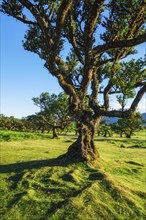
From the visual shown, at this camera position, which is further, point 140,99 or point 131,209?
point 140,99

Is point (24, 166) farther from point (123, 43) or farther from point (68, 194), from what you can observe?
point (123, 43)

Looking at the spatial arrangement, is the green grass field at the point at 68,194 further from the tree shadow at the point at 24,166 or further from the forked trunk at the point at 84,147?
the forked trunk at the point at 84,147

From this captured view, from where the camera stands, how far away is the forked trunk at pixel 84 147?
2159 centimetres

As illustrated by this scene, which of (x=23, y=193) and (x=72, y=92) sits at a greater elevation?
(x=72, y=92)

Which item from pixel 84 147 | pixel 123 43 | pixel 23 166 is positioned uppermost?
pixel 123 43

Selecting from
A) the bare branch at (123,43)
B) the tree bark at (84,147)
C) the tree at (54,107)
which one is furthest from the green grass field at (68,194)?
the tree at (54,107)

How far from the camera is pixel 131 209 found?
1364 centimetres

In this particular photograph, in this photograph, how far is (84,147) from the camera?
21.9 metres

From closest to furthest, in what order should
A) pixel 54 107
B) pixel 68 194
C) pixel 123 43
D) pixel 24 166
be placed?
1. pixel 68 194
2. pixel 123 43
3. pixel 24 166
4. pixel 54 107

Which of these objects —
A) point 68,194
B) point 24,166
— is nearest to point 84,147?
point 24,166

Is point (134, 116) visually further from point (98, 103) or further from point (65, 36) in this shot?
point (65, 36)

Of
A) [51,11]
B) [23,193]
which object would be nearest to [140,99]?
[51,11]

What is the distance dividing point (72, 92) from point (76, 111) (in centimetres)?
164

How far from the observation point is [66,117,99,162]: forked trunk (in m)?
21.6
